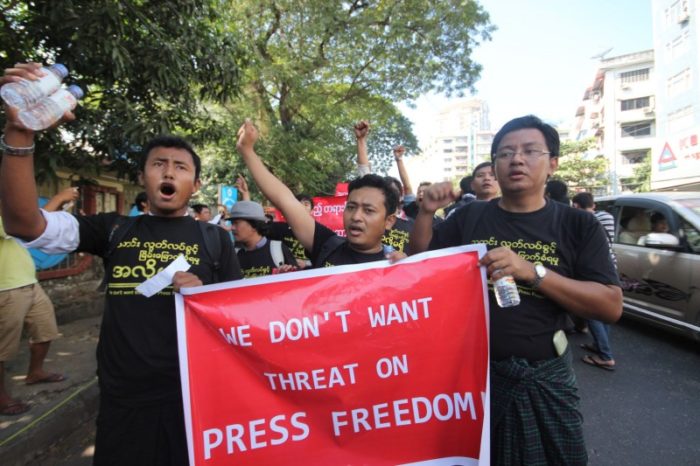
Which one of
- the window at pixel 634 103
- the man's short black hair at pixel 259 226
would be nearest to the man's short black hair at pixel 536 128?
the man's short black hair at pixel 259 226

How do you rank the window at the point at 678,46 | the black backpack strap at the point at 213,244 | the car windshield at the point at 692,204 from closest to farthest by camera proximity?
the black backpack strap at the point at 213,244 → the car windshield at the point at 692,204 → the window at the point at 678,46

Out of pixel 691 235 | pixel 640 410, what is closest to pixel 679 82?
pixel 691 235

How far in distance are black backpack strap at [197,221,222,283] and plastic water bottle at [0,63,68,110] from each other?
787 mm

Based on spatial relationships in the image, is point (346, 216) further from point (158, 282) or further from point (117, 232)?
point (117, 232)

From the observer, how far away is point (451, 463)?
67.7 inches

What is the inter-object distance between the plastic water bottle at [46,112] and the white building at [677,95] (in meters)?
22.4

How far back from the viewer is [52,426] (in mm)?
3357

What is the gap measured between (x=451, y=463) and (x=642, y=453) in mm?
2097

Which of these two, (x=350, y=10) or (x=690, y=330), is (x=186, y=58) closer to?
(x=690, y=330)

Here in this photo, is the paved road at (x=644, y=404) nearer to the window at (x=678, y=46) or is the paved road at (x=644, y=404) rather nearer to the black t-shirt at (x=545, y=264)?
the black t-shirt at (x=545, y=264)

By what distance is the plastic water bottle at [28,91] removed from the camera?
1333 mm

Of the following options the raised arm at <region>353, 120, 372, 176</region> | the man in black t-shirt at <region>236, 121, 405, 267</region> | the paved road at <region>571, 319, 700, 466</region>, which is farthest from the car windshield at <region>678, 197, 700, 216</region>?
the man in black t-shirt at <region>236, 121, 405, 267</region>

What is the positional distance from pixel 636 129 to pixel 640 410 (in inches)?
1865

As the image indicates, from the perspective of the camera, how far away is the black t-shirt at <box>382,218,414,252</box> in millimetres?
3447
